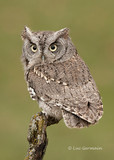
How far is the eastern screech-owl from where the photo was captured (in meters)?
4.51

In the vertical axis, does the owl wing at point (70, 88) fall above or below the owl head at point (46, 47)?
below

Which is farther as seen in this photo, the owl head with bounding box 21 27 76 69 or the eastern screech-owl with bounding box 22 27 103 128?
the owl head with bounding box 21 27 76 69

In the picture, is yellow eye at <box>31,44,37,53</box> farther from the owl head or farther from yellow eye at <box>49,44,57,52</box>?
yellow eye at <box>49,44,57,52</box>

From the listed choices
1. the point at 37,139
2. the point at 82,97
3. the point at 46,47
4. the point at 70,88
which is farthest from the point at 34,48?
the point at 37,139

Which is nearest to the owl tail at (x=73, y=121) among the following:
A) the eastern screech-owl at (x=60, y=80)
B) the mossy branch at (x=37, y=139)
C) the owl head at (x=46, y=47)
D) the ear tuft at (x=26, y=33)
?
the eastern screech-owl at (x=60, y=80)

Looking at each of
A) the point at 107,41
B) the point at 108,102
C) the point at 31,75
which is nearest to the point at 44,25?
the point at 107,41

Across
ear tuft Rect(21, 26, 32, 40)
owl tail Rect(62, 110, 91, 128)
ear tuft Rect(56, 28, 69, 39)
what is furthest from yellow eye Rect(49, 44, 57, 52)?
owl tail Rect(62, 110, 91, 128)

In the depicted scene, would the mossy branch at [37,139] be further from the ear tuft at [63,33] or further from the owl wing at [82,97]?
the ear tuft at [63,33]

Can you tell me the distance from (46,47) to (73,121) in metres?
0.83

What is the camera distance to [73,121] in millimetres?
4480

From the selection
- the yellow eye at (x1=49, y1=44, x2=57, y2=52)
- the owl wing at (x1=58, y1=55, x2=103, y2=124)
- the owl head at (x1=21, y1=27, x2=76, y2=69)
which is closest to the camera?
the owl wing at (x1=58, y1=55, x2=103, y2=124)

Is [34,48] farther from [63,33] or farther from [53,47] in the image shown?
[63,33]

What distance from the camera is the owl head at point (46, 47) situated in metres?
4.77

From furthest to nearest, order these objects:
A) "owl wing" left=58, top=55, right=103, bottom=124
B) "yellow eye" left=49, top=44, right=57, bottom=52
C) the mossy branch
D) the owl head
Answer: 1. "yellow eye" left=49, top=44, right=57, bottom=52
2. the owl head
3. "owl wing" left=58, top=55, right=103, bottom=124
4. the mossy branch
